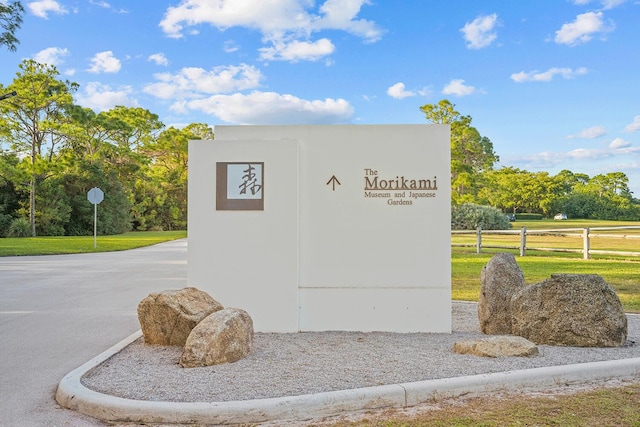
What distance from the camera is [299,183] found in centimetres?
721

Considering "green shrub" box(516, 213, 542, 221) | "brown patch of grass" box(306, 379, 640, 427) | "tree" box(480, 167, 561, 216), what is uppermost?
A: "tree" box(480, 167, 561, 216)

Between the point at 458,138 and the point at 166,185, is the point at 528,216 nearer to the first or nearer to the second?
the point at 458,138

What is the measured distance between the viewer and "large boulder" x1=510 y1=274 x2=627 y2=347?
238 inches

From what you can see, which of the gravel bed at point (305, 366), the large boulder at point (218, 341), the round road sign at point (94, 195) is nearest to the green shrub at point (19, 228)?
the round road sign at point (94, 195)

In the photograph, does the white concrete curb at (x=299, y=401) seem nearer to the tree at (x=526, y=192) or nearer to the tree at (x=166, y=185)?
the tree at (x=166, y=185)

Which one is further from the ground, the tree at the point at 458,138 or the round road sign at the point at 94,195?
the tree at the point at 458,138

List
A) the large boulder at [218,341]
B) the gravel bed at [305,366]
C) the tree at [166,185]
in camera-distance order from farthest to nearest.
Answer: the tree at [166,185], the large boulder at [218,341], the gravel bed at [305,366]

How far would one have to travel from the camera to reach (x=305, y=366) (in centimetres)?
521

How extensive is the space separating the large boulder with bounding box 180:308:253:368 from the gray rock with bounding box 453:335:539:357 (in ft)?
7.45

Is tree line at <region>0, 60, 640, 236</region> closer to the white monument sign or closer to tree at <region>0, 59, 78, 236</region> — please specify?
tree at <region>0, 59, 78, 236</region>

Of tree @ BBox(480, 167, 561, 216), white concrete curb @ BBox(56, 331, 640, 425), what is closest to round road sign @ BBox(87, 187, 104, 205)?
white concrete curb @ BBox(56, 331, 640, 425)

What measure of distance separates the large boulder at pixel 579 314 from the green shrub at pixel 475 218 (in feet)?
118

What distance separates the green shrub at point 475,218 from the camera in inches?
1638

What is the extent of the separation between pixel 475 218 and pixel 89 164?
1190 inches
